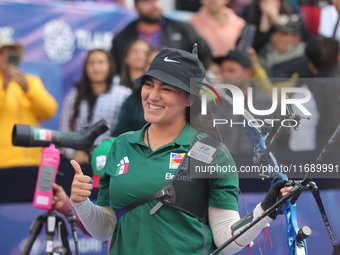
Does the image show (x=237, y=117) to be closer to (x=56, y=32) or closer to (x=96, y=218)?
(x=96, y=218)

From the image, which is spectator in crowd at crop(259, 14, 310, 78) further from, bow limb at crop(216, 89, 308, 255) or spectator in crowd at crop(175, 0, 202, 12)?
bow limb at crop(216, 89, 308, 255)

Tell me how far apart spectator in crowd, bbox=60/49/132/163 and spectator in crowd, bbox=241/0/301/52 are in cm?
157

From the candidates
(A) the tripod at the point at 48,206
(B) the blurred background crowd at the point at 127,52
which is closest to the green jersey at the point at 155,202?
(A) the tripod at the point at 48,206

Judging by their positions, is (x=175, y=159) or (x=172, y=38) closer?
(x=175, y=159)

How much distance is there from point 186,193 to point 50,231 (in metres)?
1.51

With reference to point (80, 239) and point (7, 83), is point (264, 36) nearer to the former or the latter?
point (7, 83)

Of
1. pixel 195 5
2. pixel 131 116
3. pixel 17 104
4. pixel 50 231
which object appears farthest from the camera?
pixel 195 5

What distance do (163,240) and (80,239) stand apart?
6.21ft

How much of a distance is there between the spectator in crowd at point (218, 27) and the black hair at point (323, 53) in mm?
1156

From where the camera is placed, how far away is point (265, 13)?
23.8 feet

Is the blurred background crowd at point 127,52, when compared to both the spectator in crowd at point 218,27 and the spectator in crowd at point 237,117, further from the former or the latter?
the spectator in crowd at point 237,117

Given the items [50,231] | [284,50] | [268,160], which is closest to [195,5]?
[284,50]

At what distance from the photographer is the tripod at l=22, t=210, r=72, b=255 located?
4.21m

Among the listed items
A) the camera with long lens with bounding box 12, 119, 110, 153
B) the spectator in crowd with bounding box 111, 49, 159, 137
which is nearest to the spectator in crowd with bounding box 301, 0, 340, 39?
the spectator in crowd with bounding box 111, 49, 159, 137
